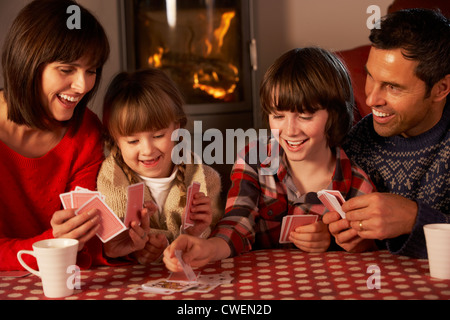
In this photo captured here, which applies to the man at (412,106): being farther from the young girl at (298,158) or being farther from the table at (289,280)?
Result: the table at (289,280)

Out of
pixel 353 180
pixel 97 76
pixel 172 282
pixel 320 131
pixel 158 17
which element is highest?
pixel 158 17

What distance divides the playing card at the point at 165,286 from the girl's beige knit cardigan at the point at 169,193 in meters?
0.41

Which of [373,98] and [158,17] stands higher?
[158,17]

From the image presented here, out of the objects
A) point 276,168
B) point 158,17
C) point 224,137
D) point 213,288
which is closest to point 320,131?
Result: point 276,168

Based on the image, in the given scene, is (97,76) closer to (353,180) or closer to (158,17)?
(353,180)

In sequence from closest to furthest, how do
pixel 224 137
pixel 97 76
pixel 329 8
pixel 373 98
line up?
pixel 373 98 < pixel 97 76 < pixel 224 137 < pixel 329 8

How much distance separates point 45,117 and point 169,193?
0.45 m

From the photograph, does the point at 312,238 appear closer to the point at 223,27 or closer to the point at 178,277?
the point at 178,277

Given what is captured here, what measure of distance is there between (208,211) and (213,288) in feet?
1.26

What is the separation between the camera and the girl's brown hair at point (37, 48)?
1.59m

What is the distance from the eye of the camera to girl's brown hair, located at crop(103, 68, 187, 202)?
5.57 feet

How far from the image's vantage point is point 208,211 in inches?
62.3

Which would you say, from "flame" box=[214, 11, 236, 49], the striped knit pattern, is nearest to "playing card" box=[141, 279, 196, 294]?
the striped knit pattern

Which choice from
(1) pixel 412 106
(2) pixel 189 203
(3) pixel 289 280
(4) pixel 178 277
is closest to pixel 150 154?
(2) pixel 189 203
